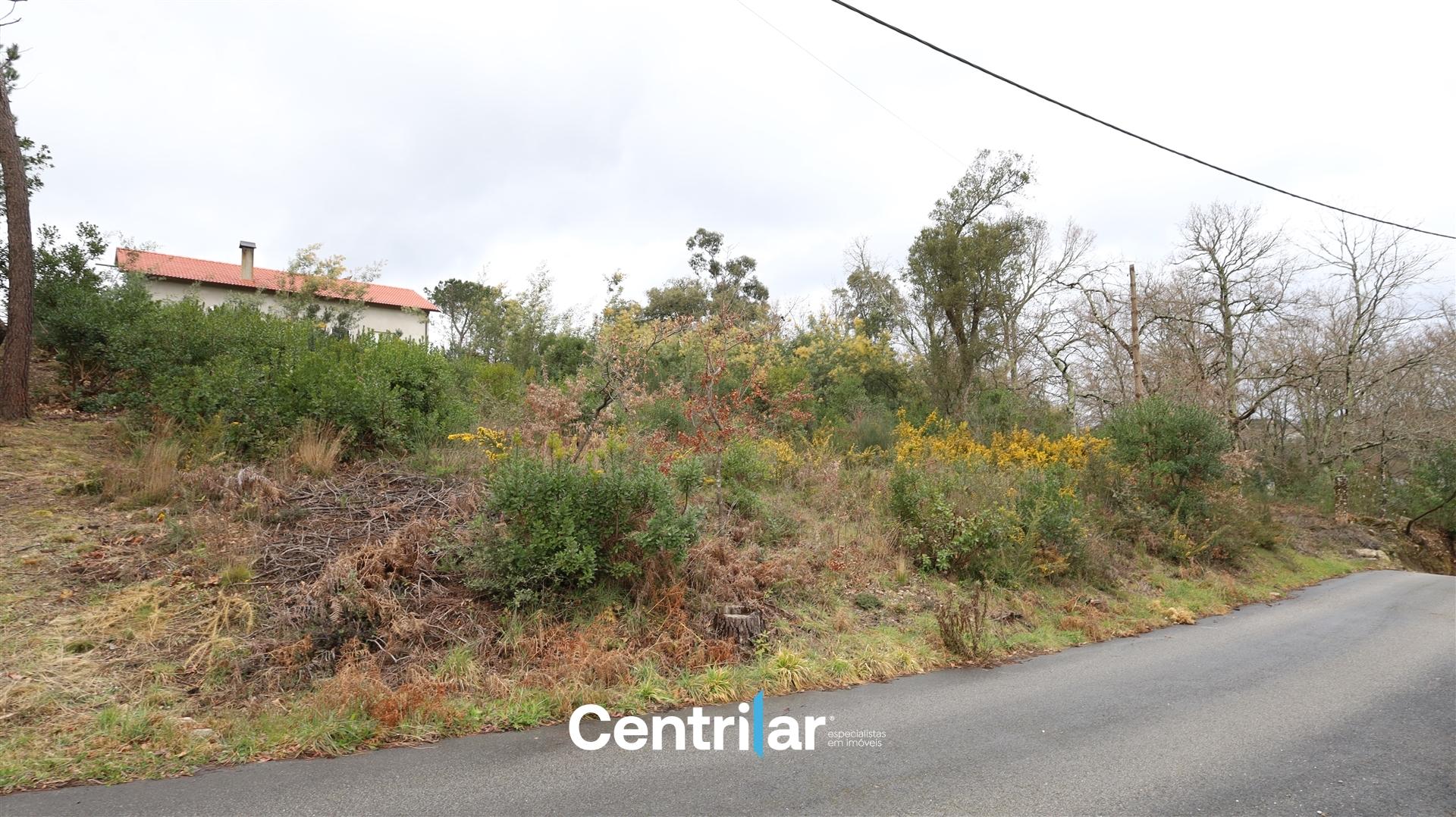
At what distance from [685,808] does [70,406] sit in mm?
11471

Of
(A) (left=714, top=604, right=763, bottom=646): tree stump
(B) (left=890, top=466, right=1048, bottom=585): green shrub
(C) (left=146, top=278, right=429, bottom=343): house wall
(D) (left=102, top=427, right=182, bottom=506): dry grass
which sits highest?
(C) (left=146, top=278, right=429, bottom=343): house wall

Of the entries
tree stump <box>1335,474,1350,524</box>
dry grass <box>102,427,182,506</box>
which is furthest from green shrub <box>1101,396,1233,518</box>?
dry grass <box>102,427,182,506</box>

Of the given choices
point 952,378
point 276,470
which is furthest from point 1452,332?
point 276,470

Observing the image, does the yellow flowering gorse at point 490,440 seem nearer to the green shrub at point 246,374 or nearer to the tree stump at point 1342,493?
the green shrub at point 246,374

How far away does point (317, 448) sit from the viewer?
8.56 meters

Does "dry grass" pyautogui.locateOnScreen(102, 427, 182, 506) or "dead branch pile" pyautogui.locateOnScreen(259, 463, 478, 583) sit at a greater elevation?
"dry grass" pyautogui.locateOnScreen(102, 427, 182, 506)

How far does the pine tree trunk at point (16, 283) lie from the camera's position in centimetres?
945

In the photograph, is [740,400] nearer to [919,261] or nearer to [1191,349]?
[919,261]

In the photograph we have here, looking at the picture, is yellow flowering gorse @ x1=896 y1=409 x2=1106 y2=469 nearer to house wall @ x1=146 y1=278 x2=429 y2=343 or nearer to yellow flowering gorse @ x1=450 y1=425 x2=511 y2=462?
yellow flowering gorse @ x1=450 y1=425 x2=511 y2=462

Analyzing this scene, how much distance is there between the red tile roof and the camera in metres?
28.8

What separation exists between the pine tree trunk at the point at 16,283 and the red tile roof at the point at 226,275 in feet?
63.6

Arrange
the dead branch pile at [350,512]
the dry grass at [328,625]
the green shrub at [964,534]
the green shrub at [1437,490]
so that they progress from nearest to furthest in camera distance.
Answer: the dry grass at [328,625] < the dead branch pile at [350,512] < the green shrub at [964,534] < the green shrub at [1437,490]

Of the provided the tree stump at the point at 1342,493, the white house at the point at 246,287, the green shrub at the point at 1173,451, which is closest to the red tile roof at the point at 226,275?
the white house at the point at 246,287

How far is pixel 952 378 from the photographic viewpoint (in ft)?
62.4
